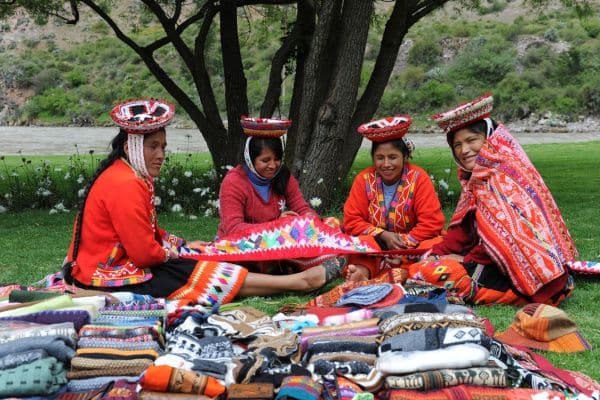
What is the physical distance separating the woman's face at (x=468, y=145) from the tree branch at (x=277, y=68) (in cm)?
599

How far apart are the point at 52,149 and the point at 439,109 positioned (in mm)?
19303

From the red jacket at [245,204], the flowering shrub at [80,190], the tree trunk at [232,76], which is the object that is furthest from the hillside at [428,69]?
the red jacket at [245,204]

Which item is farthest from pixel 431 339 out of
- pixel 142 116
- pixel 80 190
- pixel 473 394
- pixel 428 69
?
pixel 428 69

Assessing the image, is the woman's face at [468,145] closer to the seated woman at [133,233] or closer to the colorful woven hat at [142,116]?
the seated woman at [133,233]

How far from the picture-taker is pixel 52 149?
79.7 feet

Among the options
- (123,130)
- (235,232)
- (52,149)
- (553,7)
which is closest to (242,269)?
(235,232)

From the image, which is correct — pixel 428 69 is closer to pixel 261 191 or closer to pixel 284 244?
pixel 261 191

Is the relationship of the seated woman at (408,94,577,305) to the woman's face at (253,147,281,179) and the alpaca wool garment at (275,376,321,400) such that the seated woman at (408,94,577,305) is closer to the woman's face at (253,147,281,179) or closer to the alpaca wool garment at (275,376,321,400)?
the woman's face at (253,147,281,179)

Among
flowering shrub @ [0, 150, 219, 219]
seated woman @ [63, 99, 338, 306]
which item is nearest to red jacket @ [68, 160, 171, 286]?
seated woman @ [63, 99, 338, 306]

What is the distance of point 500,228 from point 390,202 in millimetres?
1179

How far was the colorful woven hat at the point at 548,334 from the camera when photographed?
3809 mm

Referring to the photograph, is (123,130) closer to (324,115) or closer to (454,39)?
(324,115)

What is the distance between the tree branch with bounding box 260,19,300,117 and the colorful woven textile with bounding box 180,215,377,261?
18.0 feet

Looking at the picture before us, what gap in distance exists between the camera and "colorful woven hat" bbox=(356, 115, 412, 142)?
5.43 meters
